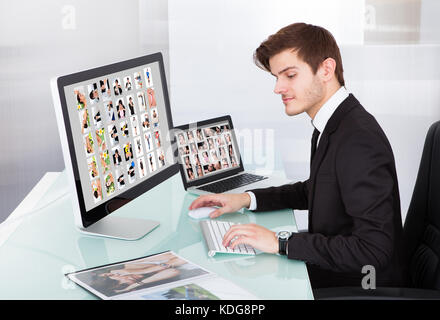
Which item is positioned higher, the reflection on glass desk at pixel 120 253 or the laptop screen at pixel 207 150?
the laptop screen at pixel 207 150

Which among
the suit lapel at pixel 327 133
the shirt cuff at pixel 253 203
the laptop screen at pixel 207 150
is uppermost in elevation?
the suit lapel at pixel 327 133

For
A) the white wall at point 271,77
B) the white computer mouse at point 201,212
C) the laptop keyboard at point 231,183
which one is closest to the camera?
the white computer mouse at point 201,212

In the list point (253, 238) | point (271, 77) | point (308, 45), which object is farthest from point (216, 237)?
point (271, 77)

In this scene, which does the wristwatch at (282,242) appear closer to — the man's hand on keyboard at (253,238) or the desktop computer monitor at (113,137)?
the man's hand on keyboard at (253,238)

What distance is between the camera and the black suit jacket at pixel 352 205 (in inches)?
53.4

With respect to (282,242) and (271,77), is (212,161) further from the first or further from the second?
(271,77)

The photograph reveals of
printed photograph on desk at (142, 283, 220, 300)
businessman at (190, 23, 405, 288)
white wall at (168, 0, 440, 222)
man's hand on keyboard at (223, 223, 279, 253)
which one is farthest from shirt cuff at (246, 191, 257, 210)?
white wall at (168, 0, 440, 222)

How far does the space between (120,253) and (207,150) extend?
2.37 ft

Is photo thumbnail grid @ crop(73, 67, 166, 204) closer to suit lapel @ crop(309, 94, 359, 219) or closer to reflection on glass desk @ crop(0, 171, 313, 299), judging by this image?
reflection on glass desk @ crop(0, 171, 313, 299)

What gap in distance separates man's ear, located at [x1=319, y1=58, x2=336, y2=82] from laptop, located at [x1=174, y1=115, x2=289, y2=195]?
0.53 meters

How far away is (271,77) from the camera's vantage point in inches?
118

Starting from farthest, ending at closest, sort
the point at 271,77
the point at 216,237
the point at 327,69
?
the point at 271,77 < the point at 327,69 < the point at 216,237

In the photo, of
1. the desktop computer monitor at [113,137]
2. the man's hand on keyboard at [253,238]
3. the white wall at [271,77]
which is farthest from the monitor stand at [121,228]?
the white wall at [271,77]

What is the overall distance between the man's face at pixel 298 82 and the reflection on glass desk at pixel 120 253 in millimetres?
351
